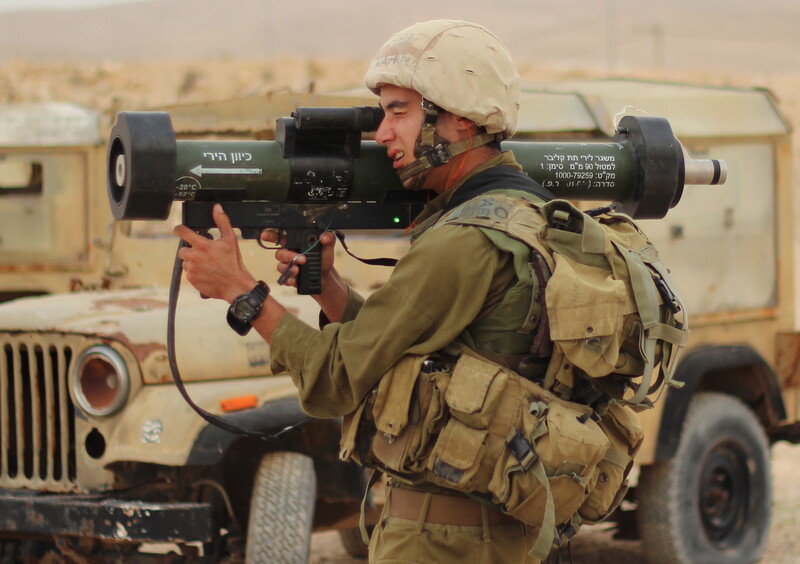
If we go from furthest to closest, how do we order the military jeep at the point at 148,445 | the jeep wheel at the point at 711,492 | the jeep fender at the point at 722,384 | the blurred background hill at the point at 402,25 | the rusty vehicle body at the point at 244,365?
the blurred background hill at the point at 402,25, the jeep wheel at the point at 711,492, the jeep fender at the point at 722,384, the rusty vehicle body at the point at 244,365, the military jeep at the point at 148,445

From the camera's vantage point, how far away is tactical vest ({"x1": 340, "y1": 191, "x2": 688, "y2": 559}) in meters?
2.58

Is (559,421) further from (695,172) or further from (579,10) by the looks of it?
(579,10)

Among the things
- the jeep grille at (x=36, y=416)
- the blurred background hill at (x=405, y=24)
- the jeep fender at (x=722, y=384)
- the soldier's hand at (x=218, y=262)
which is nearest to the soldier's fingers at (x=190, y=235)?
the soldier's hand at (x=218, y=262)

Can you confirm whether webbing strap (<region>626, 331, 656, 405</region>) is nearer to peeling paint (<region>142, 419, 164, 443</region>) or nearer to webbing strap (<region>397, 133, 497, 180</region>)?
webbing strap (<region>397, 133, 497, 180</region>)

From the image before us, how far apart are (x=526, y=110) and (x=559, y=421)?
9.91 ft

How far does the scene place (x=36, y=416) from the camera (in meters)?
4.54

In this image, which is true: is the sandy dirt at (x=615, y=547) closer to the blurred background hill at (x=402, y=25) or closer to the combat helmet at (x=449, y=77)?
the combat helmet at (x=449, y=77)

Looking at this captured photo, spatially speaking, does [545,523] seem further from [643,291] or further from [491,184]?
[491,184]

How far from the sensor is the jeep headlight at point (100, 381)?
441 cm

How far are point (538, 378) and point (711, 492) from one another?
11.7ft

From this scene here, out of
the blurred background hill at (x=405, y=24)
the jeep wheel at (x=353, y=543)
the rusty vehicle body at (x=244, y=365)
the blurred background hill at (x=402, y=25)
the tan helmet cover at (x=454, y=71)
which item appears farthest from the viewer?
the blurred background hill at (x=402, y=25)

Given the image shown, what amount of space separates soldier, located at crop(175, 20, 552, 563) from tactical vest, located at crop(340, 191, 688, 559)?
0.04 m

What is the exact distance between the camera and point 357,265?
17.5 feet

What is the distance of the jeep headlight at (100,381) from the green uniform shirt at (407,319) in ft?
6.08
